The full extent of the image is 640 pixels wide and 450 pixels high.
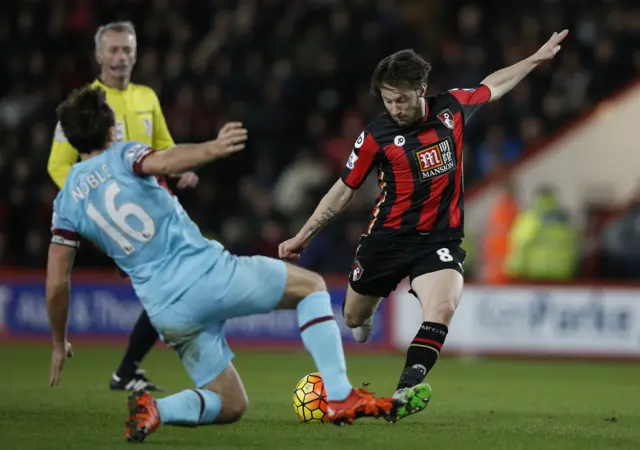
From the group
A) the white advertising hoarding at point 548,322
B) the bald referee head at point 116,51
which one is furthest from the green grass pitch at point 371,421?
the bald referee head at point 116,51

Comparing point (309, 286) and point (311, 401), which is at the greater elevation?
point (309, 286)

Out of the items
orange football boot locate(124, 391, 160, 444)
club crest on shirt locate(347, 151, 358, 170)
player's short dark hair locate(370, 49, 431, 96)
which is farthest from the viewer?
club crest on shirt locate(347, 151, 358, 170)

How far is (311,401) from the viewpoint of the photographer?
709 centimetres

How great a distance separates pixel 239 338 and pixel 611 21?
6.38 m

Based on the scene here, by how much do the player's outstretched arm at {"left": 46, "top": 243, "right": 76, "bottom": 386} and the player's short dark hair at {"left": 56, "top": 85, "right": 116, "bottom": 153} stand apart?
97 cm

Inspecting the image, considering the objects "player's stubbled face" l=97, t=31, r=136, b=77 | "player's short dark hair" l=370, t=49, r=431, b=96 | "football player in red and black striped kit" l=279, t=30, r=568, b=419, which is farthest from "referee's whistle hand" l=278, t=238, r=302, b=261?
"player's stubbled face" l=97, t=31, r=136, b=77

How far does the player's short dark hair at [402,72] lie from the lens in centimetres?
725

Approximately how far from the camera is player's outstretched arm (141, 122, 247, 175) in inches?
221

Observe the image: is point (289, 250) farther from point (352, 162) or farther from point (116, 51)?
point (116, 51)

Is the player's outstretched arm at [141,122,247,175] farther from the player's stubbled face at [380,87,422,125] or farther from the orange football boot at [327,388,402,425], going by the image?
the player's stubbled face at [380,87,422,125]

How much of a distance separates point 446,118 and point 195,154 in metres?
2.40

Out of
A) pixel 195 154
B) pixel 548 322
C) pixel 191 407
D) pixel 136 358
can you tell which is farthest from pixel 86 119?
pixel 548 322

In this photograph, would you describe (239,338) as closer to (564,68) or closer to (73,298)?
(73,298)

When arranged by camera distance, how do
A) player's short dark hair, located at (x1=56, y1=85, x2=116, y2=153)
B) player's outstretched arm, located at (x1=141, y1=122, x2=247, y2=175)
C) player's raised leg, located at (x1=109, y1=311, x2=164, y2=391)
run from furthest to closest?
1. player's raised leg, located at (x1=109, y1=311, x2=164, y2=391)
2. player's short dark hair, located at (x1=56, y1=85, x2=116, y2=153)
3. player's outstretched arm, located at (x1=141, y1=122, x2=247, y2=175)
